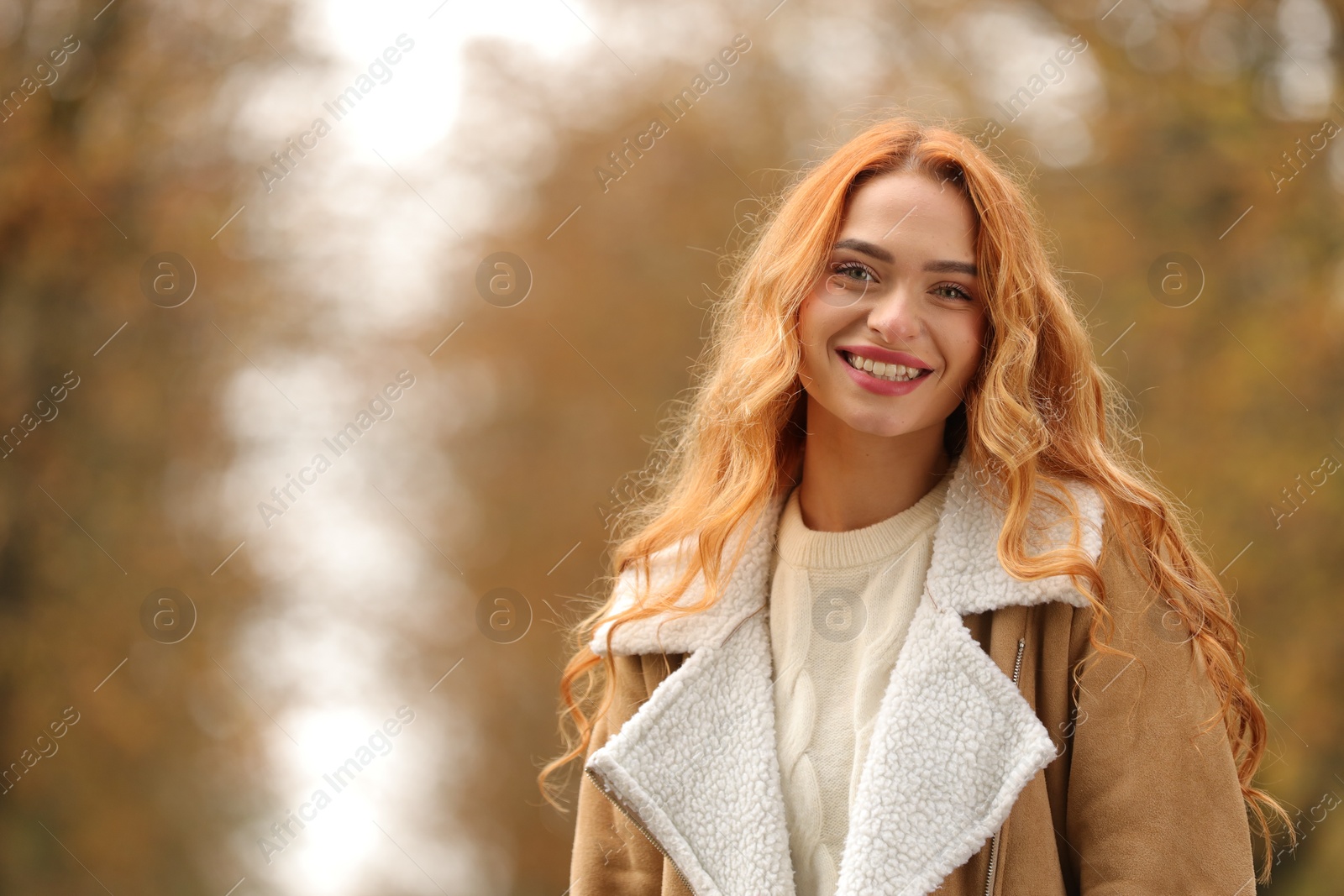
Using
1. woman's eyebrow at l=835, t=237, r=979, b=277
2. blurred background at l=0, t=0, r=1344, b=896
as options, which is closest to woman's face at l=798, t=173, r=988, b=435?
woman's eyebrow at l=835, t=237, r=979, b=277

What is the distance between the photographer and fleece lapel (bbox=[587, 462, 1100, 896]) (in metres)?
1.71

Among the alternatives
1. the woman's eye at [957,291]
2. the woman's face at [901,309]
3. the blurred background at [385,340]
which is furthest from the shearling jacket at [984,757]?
the blurred background at [385,340]

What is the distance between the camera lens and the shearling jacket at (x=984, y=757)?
167 cm

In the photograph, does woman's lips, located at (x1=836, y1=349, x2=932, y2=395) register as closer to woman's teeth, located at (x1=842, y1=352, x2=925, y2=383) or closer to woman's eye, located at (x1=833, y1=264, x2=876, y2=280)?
woman's teeth, located at (x1=842, y1=352, x2=925, y2=383)

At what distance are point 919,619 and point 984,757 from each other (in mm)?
222

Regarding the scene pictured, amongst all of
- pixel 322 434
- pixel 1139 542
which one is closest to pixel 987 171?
pixel 1139 542

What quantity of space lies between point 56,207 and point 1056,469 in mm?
6795

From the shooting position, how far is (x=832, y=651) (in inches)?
77.4

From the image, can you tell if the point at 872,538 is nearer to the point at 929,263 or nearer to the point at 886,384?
the point at 886,384

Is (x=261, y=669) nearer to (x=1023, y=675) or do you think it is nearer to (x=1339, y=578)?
(x=1339, y=578)

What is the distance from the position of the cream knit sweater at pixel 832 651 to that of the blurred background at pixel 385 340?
4.32m

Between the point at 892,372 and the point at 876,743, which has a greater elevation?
the point at 892,372

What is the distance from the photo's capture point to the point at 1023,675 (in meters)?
1.80

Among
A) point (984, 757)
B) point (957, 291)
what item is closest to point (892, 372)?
point (957, 291)
